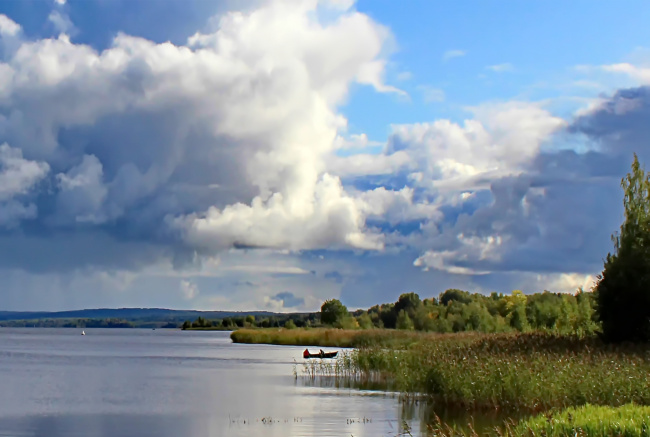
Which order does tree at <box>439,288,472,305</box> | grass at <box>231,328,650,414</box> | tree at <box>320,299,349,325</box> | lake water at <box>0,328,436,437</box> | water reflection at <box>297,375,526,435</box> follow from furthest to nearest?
tree at <box>439,288,472,305</box> → tree at <box>320,299,349,325</box> → lake water at <box>0,328,436,437</box> → water reflection at <box>297,375,526,435</box> → grass at <box>231,328,650,414</box>

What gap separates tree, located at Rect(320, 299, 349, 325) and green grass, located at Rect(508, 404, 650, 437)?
14213cm

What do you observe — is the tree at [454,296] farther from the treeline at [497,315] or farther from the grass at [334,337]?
the grass at [334,337]

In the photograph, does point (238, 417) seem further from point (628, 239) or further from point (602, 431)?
point (628, 239)

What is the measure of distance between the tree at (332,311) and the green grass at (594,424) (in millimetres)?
142130

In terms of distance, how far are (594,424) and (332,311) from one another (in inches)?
5761

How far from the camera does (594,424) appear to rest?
17.2m

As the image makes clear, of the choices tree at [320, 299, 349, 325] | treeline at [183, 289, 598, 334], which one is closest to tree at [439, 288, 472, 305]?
treeline at [183, 289, 598, 334]

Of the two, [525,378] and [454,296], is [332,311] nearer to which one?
[454,296]

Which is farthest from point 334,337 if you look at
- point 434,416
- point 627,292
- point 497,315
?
point 434,416

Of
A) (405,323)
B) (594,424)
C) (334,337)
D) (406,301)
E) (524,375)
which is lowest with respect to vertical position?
(594,424)

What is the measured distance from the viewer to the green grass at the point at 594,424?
16641mm

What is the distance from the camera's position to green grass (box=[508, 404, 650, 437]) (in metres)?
16.6

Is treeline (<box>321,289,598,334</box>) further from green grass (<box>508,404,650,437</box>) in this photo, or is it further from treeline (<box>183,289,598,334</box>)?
green grass (<box>508,404,650,437</box>)

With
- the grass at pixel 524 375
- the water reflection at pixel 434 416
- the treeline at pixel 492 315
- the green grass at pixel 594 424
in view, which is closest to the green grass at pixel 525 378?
the grass at pixel 524 375
